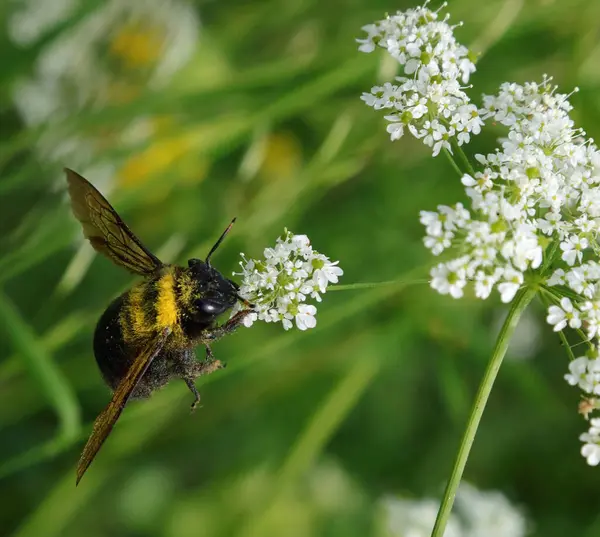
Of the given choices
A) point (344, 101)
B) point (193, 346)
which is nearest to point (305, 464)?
point (193, 346)

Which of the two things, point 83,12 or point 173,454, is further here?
point 173,454

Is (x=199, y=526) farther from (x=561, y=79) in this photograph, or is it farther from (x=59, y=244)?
(x=561, y=79)

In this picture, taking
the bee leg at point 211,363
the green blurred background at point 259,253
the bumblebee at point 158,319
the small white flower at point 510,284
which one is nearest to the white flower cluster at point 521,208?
the small white flower at point 510,284

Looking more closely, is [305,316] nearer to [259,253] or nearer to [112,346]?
[112,346]

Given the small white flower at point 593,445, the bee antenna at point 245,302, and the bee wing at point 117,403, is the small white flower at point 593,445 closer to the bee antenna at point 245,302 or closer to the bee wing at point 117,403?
the bee antenna at point 245,302

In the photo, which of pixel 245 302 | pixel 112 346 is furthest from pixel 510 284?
pixel 112 346
